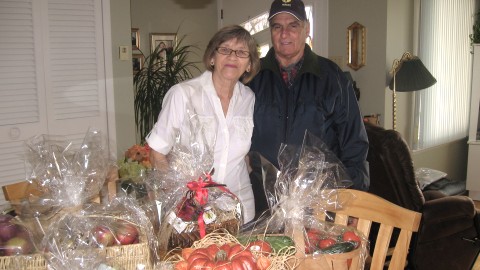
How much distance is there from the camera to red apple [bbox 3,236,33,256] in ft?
3.43

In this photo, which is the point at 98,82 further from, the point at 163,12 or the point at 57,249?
the point at 57,249

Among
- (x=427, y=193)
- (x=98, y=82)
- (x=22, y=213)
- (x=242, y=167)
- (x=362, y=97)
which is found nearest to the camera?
(x=22, y=213)

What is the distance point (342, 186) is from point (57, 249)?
0.87 meters

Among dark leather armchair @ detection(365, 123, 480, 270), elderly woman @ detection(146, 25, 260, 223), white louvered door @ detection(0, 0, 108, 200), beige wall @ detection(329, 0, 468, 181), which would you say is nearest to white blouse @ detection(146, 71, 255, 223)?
elderly woman @ detection(146, 25, 260, 223)

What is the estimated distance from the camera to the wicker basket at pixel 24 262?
1013 millimetres

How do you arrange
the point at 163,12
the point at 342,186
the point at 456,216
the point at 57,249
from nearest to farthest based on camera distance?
1. the point at 57,249
2. the point at 342,186
3. the point at 456,216
4. the point at 163,12

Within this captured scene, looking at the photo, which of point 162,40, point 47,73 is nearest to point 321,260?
point 47,73

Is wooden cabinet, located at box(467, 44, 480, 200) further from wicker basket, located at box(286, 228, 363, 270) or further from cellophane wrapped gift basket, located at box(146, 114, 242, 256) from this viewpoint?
wicker basket, located at box(286, 228, 363, 270)

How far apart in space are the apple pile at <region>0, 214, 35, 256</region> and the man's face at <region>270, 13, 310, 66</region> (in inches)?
48.4

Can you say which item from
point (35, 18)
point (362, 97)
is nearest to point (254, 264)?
point (35, 18)

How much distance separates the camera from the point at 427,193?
287cm

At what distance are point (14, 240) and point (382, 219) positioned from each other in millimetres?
1055

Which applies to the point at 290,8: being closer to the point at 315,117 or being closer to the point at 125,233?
the point at 315,117

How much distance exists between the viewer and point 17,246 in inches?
41.7
